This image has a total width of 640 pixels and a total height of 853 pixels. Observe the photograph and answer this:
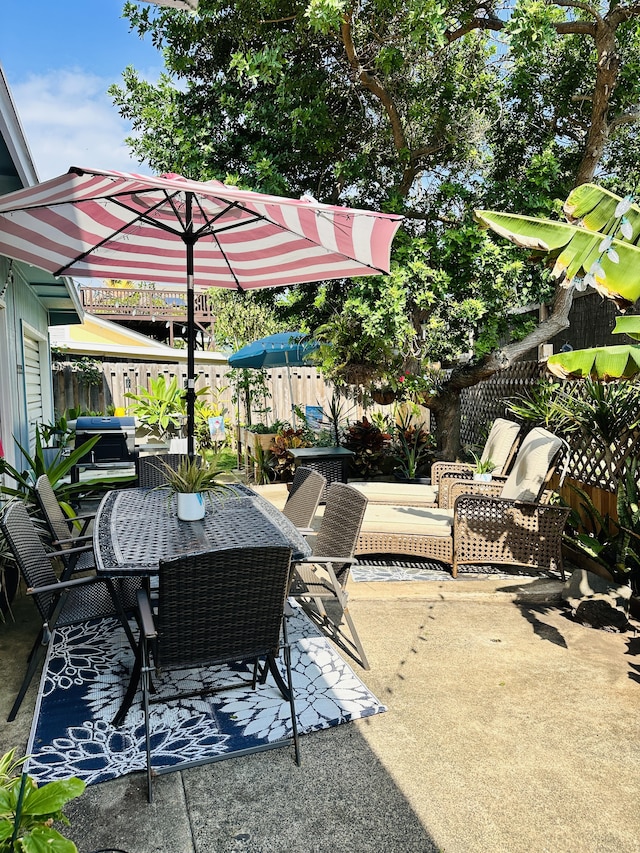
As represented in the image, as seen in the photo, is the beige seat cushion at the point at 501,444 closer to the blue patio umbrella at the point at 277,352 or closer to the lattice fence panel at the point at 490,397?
the lattice fence panel at the point at 490,397

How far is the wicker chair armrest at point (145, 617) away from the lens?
2542 millimetres

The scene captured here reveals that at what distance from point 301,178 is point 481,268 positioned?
114 inches

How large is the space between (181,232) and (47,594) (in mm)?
2719

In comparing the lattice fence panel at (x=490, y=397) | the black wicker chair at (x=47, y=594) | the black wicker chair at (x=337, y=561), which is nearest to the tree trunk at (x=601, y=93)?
the lattice fence panel at (x=490, y=397)

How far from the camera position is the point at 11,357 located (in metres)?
5.77

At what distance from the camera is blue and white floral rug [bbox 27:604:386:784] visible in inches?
104

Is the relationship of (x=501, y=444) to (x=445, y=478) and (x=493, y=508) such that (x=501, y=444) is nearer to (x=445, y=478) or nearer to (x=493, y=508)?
(x=445, y=478)

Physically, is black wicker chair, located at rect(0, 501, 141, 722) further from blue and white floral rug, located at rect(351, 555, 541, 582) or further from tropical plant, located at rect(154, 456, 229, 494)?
blue and white floral rug, located at rect(351, 555, 541, 582)

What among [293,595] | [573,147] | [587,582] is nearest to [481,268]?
[573,147]

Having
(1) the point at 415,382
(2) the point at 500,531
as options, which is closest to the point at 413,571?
(2) the point at 500,531

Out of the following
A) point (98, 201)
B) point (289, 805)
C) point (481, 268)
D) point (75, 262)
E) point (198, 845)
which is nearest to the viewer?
point (198, 845)

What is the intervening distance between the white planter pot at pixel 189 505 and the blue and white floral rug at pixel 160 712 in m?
0.90

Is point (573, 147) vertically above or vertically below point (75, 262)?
above

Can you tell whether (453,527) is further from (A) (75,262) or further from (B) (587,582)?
(A) (75,262)
